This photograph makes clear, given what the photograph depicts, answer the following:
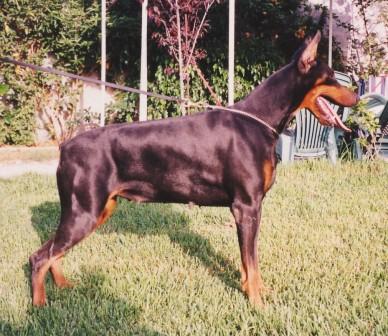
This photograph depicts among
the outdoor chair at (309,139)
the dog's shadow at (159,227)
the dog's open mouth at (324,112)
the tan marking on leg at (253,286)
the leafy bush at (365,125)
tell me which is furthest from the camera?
the outdoor chair at (309,139)

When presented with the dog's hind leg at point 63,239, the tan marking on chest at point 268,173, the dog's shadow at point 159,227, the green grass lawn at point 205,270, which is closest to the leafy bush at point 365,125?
the green grass lawn at point 205,270

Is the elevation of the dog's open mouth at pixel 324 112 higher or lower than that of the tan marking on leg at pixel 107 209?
higher

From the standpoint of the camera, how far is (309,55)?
10.3 feet

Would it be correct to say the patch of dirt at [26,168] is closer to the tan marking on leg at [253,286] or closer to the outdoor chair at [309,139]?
the outdoor chair at [309,139]

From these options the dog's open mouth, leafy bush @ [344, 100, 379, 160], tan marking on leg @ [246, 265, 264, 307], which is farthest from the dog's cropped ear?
leafy bush @ [344, 100, 379, 160]

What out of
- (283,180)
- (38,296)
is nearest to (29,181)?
(283,180)

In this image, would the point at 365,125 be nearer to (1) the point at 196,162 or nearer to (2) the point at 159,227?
(2) the point at 159,227

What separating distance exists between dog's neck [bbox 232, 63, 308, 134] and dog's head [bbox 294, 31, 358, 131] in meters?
0.05

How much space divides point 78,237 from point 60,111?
8.04m

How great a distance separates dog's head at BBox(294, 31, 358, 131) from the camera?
3148 mm

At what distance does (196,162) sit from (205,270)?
86cm

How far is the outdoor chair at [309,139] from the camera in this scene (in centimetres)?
701

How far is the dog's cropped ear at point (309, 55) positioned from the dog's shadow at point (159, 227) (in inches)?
60.7

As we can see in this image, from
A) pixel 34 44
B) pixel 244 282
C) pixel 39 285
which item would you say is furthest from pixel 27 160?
pixel 244 282
